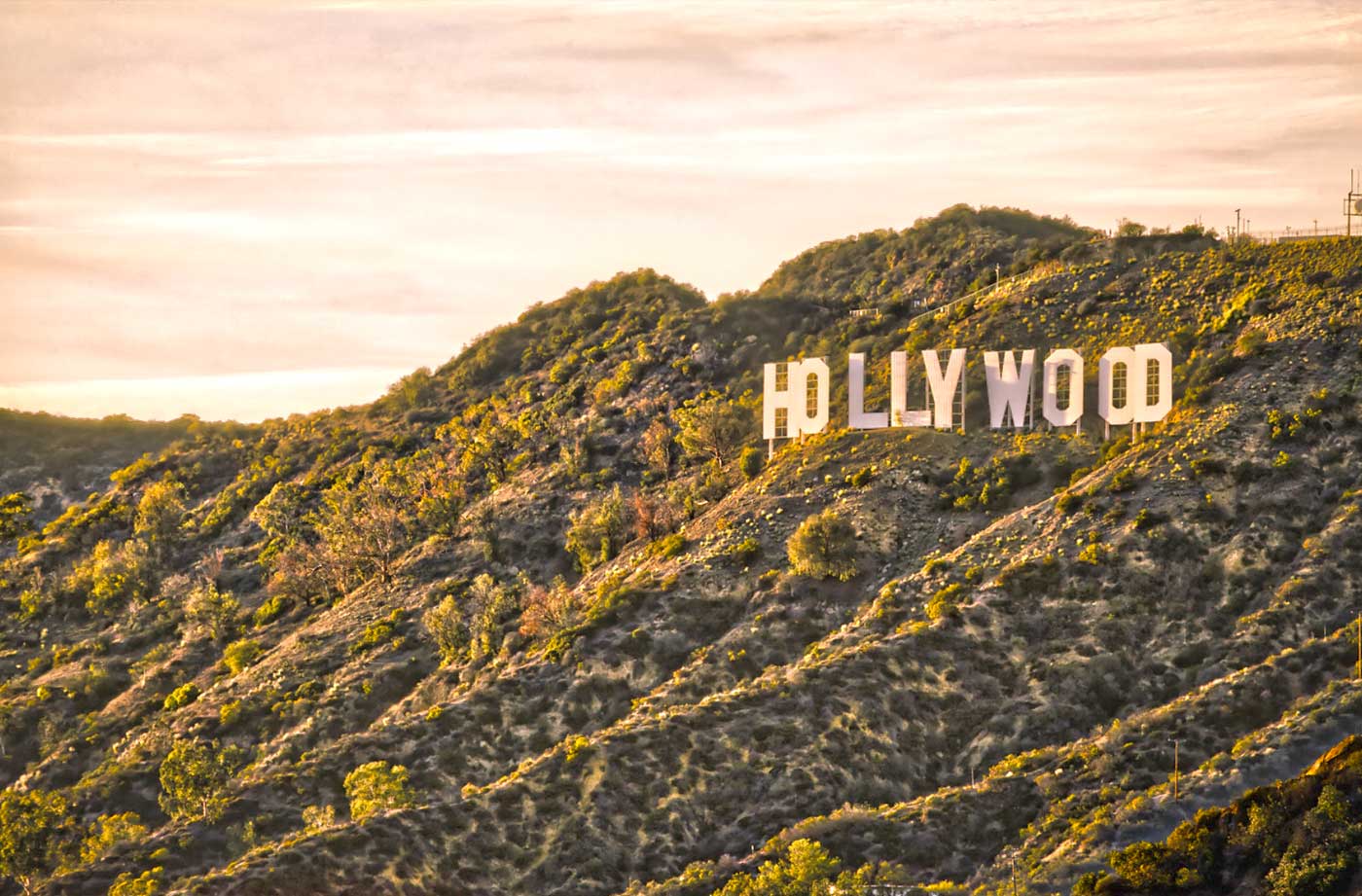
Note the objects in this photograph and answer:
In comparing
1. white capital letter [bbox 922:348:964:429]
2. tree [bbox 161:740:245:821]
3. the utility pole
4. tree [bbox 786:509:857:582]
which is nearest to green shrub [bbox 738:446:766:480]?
white capital letter [bbox 922:348:964:429]

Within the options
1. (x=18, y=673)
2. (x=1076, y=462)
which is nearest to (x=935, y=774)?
(x=1076, y=462)

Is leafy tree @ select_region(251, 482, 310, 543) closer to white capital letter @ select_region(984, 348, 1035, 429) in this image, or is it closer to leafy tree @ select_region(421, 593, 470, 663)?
leafy tree @ select_region(421, 593, 470, 663)

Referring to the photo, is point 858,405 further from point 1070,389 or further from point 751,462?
point 1070,389

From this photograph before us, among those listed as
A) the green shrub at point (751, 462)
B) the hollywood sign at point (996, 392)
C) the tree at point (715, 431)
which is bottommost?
the green shrub at point (751, 462)

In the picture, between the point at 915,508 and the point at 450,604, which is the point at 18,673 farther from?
the point at 915,508

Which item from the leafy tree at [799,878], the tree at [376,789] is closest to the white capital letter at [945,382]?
the leafy tree at [799,878]

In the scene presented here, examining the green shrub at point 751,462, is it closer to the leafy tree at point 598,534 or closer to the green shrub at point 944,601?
the leafy tree at point 598,534
